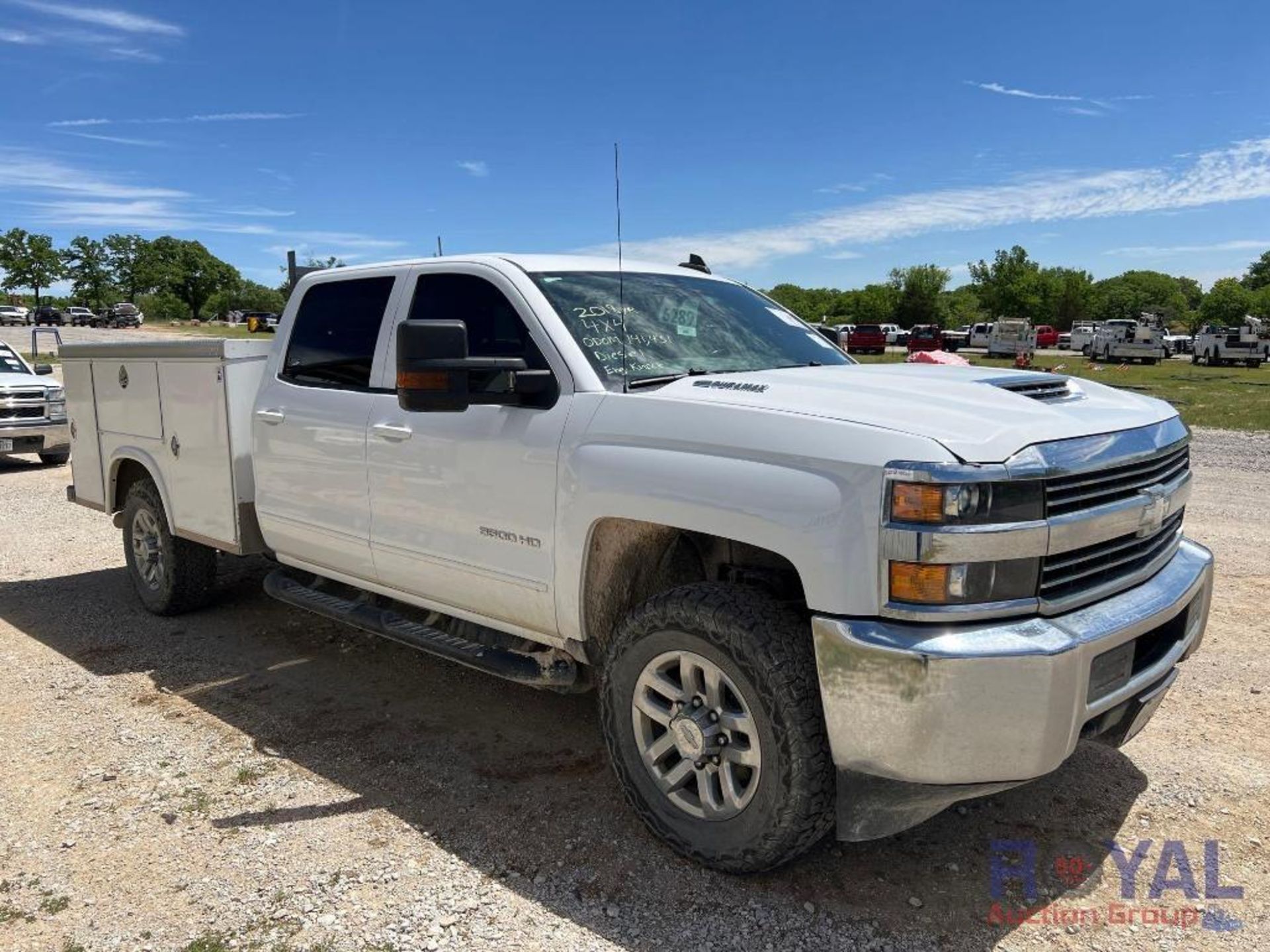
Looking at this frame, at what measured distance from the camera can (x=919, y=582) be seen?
2.57m

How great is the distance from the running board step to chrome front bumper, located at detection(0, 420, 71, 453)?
8.83 m

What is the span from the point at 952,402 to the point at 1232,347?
151ft

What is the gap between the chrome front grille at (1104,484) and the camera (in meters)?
2.68

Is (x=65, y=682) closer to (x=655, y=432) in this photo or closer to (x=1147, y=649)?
(x=655, y=432)

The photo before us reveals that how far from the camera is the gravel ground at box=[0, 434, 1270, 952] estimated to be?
2895mm

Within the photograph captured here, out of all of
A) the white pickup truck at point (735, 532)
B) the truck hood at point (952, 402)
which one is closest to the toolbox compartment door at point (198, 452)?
the white pickup truck at point (735, 532)

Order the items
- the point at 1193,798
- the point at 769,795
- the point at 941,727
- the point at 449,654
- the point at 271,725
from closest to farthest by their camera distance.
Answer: the point at 941,727, the point at 769,795, the point at 1193,798, the point at 449,654, the point at 271,725

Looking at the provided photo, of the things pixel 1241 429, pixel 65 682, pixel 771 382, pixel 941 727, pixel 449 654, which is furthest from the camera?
pixel 1241 429

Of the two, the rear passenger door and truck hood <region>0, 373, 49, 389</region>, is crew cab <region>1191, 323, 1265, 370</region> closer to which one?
truck hood <region>0, 373, 49, 389</region>

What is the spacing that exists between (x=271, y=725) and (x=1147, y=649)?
3.57 meters

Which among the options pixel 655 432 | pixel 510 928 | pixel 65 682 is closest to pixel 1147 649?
pixel 655 432

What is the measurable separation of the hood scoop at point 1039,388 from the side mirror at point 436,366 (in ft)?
5.56

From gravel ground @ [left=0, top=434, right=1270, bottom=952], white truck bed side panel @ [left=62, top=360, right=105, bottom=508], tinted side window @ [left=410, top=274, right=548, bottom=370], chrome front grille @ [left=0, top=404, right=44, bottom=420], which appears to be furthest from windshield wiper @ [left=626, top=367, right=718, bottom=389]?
chrome front grille @ [left=0, top=404, right=44, bottom=420]

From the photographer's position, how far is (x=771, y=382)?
3.32 meters
